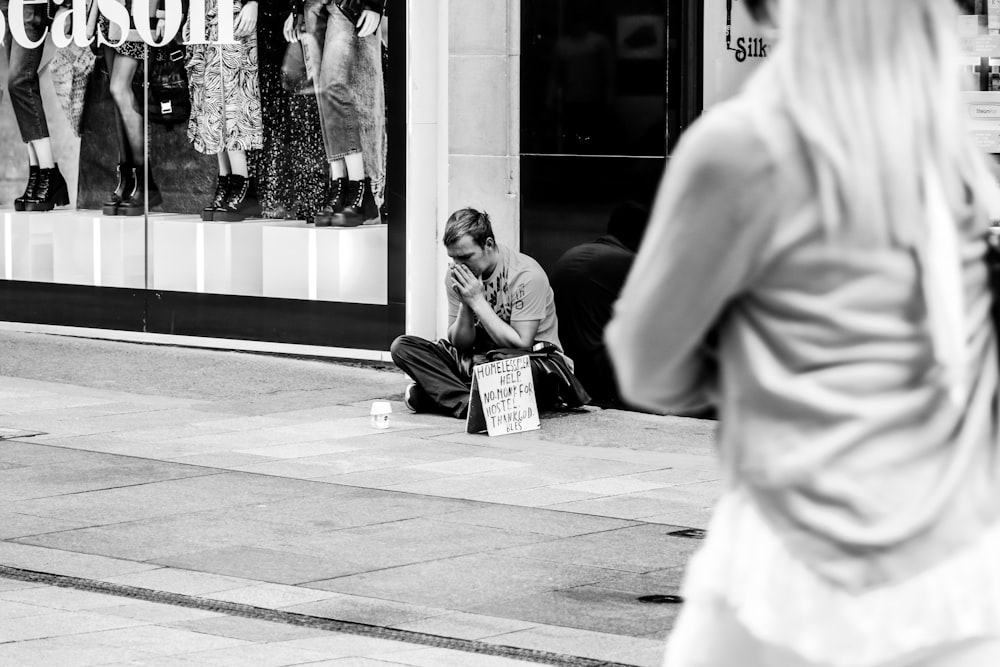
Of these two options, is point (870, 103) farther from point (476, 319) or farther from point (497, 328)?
point (476, 319)

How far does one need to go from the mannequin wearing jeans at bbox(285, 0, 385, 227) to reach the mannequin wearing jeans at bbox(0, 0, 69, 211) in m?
2.78

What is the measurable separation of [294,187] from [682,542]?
23.0 feet

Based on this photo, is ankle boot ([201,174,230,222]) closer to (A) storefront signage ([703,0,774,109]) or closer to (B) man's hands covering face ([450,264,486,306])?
(B) man's hands covering face ([450,264,486,306])

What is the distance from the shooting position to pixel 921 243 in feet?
7.04

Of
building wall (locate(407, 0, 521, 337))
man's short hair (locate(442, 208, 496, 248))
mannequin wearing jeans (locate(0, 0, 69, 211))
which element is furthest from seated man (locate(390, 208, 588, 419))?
mannequin wearing jeans (locate(0, 0, 69, 211))

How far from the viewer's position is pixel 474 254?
1012cm

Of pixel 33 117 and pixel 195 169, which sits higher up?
pixel 33 117

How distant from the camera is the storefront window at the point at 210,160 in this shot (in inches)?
518

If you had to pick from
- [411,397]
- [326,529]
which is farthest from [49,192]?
[326,529]

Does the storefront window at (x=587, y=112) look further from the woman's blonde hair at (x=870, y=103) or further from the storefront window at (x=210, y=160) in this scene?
the woman's blonde hair at (x=870, y=103)

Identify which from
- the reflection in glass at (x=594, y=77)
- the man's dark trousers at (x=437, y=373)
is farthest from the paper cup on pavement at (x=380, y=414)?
the reflection in glass at (x=594, y=77)

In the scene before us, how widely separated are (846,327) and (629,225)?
8795 millimetres

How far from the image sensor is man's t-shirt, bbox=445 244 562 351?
10258mm

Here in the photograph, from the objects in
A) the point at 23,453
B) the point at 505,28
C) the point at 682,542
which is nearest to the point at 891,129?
the point at 682,542
